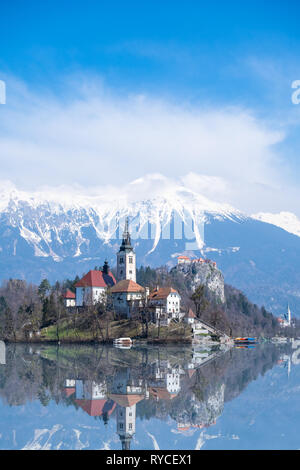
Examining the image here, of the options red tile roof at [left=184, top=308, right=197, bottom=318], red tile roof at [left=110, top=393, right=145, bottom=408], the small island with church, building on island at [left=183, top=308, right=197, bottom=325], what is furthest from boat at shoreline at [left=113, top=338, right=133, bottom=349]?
red tile roof at [left=110, top=393, right=145, bottom=408]

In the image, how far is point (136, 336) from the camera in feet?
348

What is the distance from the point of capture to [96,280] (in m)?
139

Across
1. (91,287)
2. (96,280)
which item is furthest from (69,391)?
(96,280)

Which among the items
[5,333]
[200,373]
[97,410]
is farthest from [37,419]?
[5,333]

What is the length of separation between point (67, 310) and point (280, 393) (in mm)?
98988

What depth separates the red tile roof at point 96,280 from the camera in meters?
137

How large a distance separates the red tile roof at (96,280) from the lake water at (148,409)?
82.7 m

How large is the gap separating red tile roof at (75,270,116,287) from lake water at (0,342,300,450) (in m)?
82.7

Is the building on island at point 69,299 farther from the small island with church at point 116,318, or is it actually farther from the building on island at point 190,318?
the building on island at point 190,318

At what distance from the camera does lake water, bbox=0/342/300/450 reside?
24.5 m

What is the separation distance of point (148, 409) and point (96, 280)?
109m

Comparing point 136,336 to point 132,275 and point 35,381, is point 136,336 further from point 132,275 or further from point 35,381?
point 35,381

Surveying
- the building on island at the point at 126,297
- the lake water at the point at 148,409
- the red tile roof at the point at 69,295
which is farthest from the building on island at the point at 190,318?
the lake water at the point at 148,409

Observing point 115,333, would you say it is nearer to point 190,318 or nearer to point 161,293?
point 190,318
